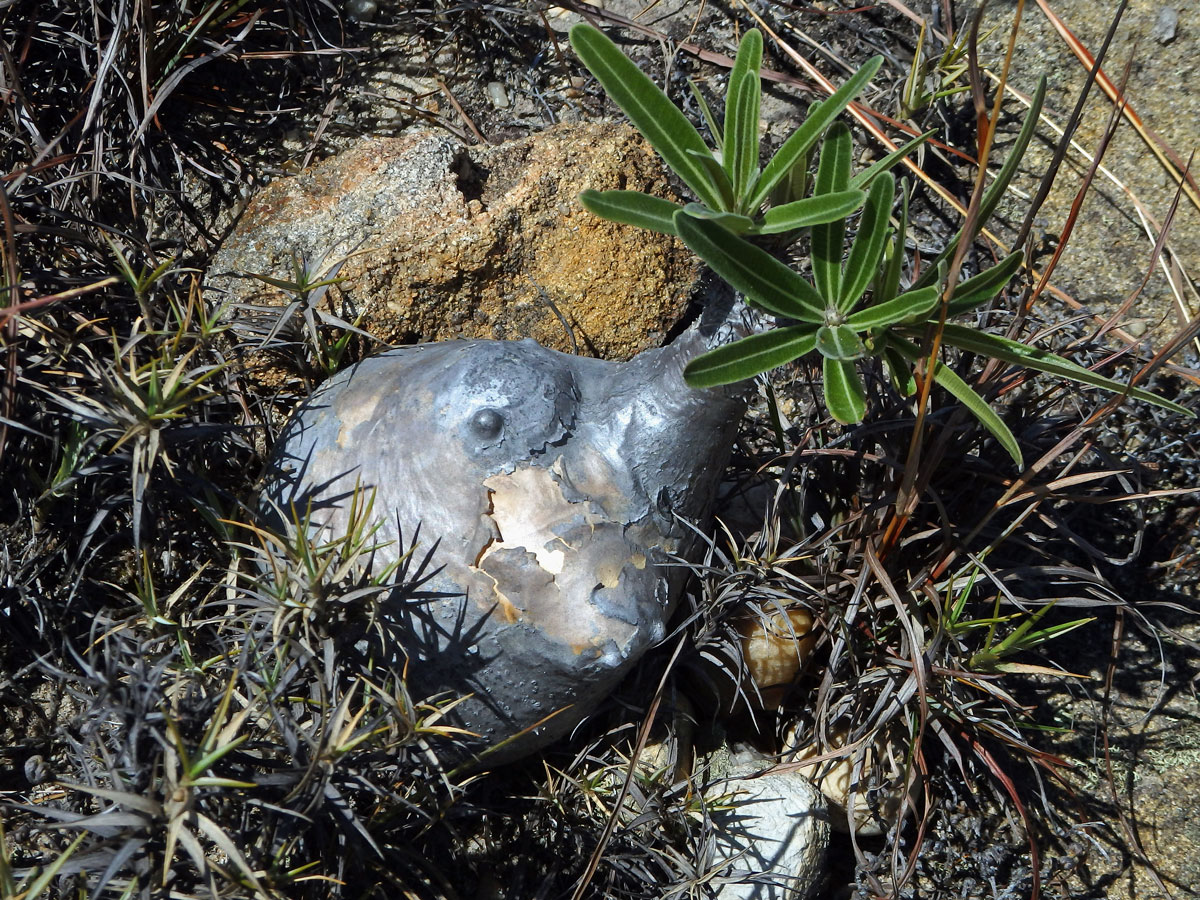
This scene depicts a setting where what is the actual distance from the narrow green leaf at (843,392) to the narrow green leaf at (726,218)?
0.83ft

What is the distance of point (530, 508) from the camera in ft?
5.18

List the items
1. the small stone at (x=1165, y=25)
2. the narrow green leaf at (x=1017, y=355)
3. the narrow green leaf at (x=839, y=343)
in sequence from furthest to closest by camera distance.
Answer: the small stone at (x=1165, y=25), the narrow green leaf at (x=1017, y=355), the narrow green leaf at (x=839, y=343)

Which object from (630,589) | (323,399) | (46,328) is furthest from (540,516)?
(46,328)

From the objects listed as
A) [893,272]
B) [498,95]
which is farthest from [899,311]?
[498,95]

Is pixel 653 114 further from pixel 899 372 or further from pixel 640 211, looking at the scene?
pixel 899 372

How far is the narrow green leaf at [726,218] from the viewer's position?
4.35 ft

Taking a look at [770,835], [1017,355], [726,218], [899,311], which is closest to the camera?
[726,218]

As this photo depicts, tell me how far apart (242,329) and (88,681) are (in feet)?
2.42

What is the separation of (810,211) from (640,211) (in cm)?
28

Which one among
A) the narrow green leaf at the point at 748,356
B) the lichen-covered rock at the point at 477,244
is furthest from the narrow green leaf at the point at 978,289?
the lichen-covered rock at the point at 477,244

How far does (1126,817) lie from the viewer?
6.35 feet

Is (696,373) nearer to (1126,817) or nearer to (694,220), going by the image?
(694,220)

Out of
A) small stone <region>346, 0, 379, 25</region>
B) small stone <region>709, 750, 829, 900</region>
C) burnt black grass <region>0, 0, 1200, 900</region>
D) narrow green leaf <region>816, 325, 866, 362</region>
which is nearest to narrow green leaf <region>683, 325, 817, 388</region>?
narrow green leaf <region>816, 325, 866, 362</region>

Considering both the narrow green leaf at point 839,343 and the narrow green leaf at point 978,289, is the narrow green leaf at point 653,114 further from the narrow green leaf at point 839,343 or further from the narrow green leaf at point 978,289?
the narrow green leaf at point 978,289
